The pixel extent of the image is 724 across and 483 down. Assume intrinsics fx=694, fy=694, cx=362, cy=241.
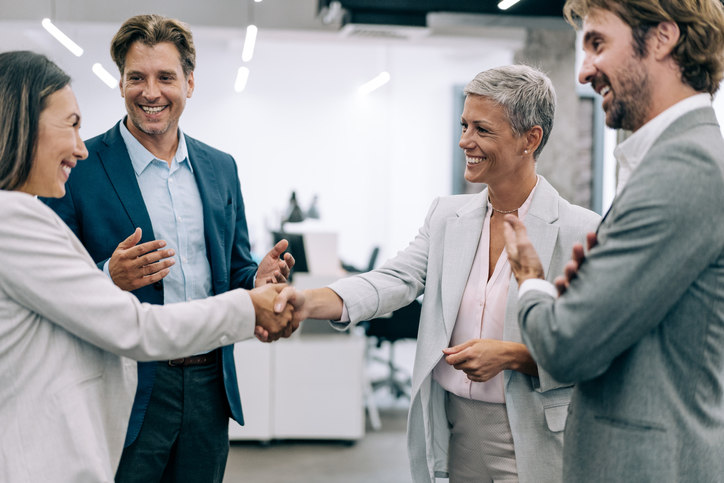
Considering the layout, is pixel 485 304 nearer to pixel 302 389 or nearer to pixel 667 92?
pixel 667 92

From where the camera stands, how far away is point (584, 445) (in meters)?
1.24

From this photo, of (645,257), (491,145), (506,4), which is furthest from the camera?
(506,4)

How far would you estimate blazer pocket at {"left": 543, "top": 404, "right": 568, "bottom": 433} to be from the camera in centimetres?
160

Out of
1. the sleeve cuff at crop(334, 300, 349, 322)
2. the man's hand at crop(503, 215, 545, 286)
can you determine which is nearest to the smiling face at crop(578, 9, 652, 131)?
the man's hand at crop(503, 215, 545, 286)


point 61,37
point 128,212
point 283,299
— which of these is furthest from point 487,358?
point 61,37

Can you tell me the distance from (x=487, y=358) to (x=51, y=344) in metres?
0.89

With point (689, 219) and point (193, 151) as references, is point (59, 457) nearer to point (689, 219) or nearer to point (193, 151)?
point (193, 151)

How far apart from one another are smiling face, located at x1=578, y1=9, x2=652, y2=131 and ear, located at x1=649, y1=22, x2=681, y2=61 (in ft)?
0.07

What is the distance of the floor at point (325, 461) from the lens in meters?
3.97

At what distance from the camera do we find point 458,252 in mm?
1756

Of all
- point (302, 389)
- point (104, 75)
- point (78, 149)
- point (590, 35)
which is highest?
point (104, 75)

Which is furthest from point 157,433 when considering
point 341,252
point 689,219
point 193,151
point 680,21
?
point 341,252

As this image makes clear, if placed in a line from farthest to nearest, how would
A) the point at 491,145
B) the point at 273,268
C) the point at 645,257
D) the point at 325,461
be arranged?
the point at 325,461, the point at 273,268, the point at 491,145, the point at 645,257

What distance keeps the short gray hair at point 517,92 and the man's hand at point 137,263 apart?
0.88 meters
